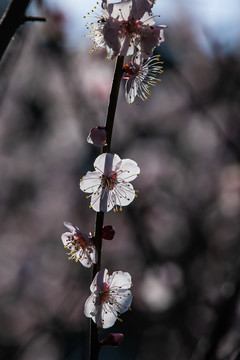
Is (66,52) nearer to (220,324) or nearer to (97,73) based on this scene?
(97,73)

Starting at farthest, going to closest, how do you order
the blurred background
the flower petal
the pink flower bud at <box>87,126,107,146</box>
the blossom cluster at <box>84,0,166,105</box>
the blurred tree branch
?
1. the blurred background
2. the flower petal
3. the blossom cluster at <box>84,0,166,105</box>
4. the pink flower bud at <box>87,126,107,146</box>
5. the blurred tree branch

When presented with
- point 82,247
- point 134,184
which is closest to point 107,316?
point 82,247

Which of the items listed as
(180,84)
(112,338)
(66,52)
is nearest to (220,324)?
(112,338)

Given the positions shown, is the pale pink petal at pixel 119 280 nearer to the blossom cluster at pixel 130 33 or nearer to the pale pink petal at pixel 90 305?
the pale pink petal at pixel 90 305

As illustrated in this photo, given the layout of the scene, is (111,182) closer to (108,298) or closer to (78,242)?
(78,242)

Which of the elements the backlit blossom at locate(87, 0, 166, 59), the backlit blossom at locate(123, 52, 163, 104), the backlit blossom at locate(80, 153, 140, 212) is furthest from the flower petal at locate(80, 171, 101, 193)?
the backlit blossom at locate(87, 0, 166, 59)

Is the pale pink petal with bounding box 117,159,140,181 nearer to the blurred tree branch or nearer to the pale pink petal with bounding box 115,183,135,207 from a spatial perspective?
the pale pink petal with bounding box 115,183,135,207
